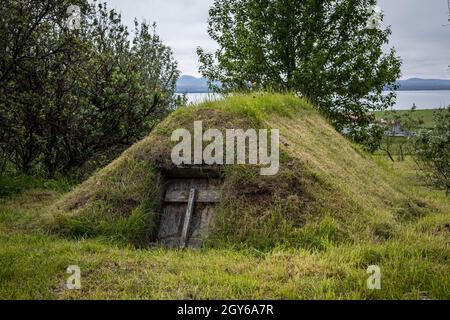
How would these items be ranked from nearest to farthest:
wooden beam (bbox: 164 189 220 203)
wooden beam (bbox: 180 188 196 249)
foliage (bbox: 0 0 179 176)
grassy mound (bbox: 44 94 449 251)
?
1. grassy mound (bbox: 44 94 449 251)
2. wooden beam (bbox: 180 188 196 249)
3. wooden beam (bbox: 164 189 220 203)
4. foliage (bbox: 0 0 179 176)

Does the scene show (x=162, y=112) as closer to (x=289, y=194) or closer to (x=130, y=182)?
(x=130, y=182)

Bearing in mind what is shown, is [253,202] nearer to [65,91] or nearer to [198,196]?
[198,196]

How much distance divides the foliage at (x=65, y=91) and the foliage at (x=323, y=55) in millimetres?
7300

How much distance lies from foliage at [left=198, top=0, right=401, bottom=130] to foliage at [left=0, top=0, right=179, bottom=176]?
730 cm

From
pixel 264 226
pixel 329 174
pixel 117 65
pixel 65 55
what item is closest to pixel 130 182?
pixel 264 226

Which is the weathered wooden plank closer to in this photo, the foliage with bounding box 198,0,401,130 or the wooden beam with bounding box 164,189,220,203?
the wooden beam with bounding box 164,189,220,203

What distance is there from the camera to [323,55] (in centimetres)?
2059

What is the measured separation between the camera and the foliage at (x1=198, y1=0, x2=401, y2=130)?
21188 mm

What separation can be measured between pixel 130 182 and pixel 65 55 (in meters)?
5.73

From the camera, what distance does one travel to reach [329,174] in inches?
355

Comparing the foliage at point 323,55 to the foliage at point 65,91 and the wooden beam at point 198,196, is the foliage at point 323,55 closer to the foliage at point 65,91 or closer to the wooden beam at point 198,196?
the foliage at point 65,91

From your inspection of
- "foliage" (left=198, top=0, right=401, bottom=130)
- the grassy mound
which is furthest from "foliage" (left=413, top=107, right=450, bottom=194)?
"foliage" (left=198, top=0, right=401, bottom=130)

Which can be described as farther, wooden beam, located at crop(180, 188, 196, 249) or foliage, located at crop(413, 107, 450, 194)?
foliage, located at crop(413, 107, 450, 194)

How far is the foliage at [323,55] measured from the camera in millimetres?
21188
